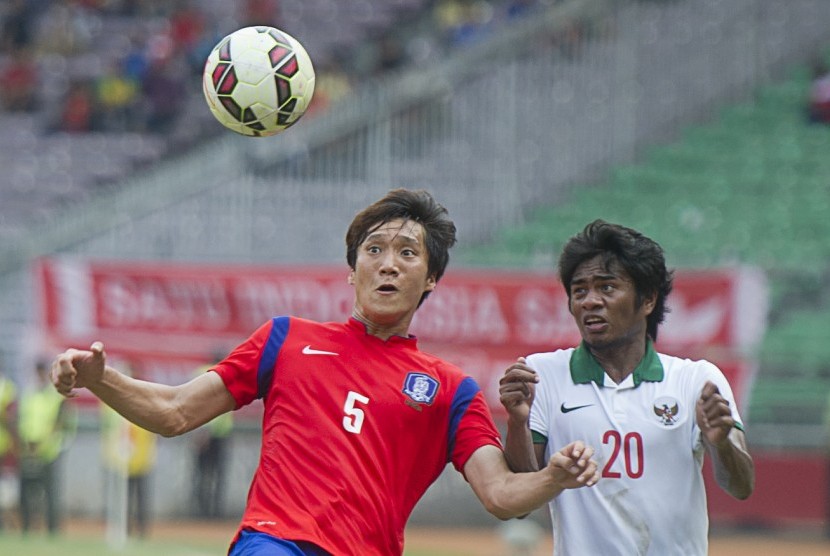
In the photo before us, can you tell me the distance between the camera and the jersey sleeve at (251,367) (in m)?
6.08

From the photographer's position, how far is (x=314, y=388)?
6023 mm

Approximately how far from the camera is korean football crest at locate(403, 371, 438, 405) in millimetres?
6043

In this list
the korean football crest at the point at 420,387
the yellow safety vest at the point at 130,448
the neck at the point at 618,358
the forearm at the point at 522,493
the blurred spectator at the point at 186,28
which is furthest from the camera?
the blurred spectator at the point at 186,28

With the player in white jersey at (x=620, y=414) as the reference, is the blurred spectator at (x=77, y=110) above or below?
above

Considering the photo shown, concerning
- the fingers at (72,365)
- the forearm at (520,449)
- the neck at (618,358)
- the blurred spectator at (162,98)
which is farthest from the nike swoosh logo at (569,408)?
the blurred spectator at (162,98)

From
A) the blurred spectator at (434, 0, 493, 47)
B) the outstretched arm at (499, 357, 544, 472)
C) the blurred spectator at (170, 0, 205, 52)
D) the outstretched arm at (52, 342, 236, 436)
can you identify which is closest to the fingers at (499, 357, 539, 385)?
the outstretched arm at (499, 357, 544, 472)

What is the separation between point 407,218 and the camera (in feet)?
20.4

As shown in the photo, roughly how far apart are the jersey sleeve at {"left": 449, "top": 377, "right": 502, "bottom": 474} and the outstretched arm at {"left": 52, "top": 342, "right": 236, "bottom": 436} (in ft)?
2.71

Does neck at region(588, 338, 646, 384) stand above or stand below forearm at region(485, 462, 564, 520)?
above

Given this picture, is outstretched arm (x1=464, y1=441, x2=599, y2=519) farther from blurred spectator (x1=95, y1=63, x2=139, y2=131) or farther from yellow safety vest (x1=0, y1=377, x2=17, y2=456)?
blurred spectator (x1=95, y1=63, x2=139, y2=131)

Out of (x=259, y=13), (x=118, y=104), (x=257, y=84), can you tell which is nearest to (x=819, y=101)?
(x=259, y=13)

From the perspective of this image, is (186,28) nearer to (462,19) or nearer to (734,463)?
(462,19)

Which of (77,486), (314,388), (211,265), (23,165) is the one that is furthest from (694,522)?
(23,165)

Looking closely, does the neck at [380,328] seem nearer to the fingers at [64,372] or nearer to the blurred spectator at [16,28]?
the fingers at [64,372]
